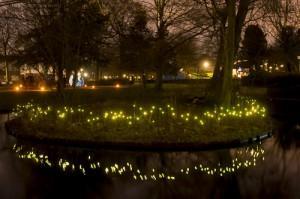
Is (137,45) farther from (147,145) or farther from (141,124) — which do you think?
(147,145)

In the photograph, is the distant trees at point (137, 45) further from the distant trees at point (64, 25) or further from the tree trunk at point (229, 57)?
the tree trunk at point (229, 57)

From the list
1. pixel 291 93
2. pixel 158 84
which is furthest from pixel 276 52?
pixel 158 84

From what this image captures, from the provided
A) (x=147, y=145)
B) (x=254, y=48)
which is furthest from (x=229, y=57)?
(x=254, y=48)

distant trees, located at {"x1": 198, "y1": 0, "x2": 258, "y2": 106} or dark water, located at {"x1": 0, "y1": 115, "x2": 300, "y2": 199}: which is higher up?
distant trees, located at {"x1": 198, "y1": 0, "x2": 258, "y2": 106}

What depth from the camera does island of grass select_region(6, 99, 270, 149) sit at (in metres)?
15.2

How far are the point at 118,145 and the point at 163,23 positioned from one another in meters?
21.0

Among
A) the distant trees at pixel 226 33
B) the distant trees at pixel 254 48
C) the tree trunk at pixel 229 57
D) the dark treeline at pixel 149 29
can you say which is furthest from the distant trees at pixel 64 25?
the distant trees at pixel 254 48

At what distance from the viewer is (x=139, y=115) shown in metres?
16.9

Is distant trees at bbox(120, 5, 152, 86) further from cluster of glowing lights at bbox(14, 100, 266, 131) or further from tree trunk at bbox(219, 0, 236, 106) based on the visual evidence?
cluster of glowing lights at bbox(14, 100, 266, 131)

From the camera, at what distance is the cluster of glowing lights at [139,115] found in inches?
643

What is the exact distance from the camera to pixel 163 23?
3444 centimetres

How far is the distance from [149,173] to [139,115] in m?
6.02

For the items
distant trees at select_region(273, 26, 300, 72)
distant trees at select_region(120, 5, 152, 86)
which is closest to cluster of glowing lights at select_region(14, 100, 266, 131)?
distant trees at select_region(120, 5, 152, 86)

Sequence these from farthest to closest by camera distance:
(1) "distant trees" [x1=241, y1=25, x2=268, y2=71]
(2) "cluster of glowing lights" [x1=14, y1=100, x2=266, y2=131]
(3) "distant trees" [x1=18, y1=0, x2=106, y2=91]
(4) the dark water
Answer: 1. (1) "distant trees" [x1=241, y1=25, x2=268, y2=71]
2. (3) "distant trees" [x1=18, y1=0, x2=106, y2=91]
3. (2) "cluster of glowing lights" [x1=14, y1=100, x2=266, y2=131]
4. (4) the dark water
